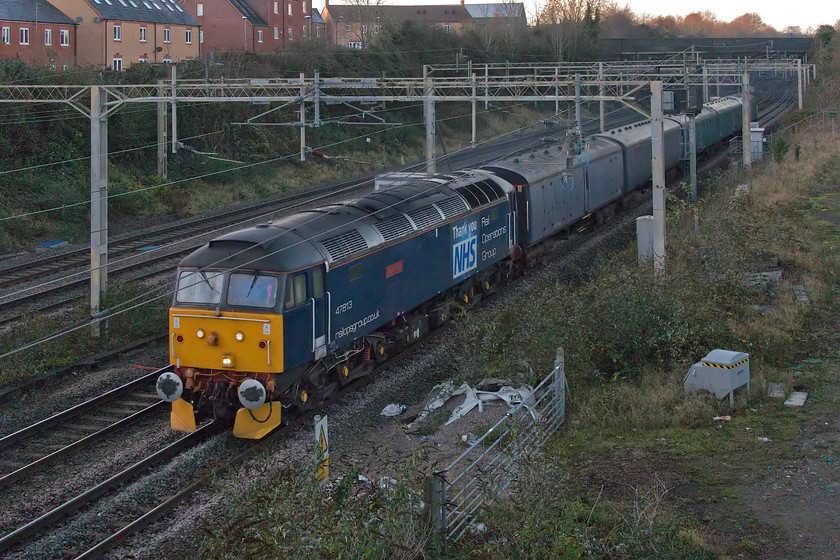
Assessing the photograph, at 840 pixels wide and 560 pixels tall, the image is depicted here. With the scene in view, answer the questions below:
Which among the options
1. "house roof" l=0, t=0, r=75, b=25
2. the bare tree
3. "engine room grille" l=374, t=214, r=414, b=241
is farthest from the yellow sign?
the bare tree

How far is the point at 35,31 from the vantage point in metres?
45.4

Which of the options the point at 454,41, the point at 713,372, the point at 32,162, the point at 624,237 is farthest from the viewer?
the point at 454,41

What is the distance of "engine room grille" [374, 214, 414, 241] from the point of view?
15.7m

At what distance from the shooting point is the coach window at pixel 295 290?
12875 mm

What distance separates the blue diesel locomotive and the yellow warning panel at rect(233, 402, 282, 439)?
1 cm

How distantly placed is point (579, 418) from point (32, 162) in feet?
84.9

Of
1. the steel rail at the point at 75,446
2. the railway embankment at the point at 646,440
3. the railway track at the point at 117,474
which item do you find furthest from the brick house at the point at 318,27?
the steel rail at the point at 75,446

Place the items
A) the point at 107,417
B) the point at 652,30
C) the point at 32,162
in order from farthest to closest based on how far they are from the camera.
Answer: the point at 652,30 → the point at 32,162 → the point at 107,417

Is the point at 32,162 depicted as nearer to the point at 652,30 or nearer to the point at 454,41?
the point at 454,41

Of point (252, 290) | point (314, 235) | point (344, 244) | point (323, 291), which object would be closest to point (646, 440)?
point (323, 291)

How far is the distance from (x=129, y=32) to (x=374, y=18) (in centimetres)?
2766

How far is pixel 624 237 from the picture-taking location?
27.6 m

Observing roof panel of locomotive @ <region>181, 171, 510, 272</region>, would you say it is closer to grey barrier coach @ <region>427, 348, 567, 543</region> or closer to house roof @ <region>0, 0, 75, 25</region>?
grey barrier coach @ <region>427, 348, 567, 543</region>

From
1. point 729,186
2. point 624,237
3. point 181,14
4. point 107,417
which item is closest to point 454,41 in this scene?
point 181,14
